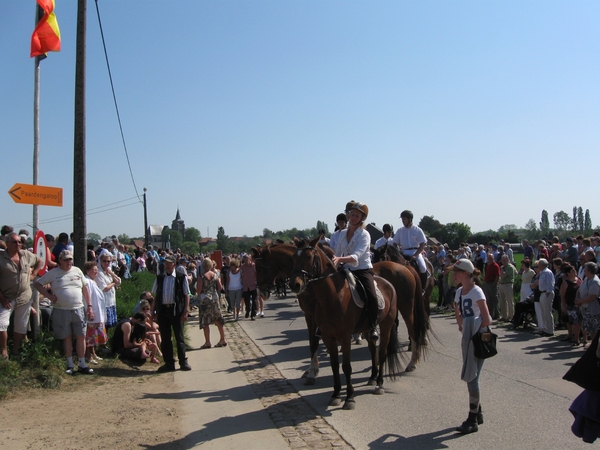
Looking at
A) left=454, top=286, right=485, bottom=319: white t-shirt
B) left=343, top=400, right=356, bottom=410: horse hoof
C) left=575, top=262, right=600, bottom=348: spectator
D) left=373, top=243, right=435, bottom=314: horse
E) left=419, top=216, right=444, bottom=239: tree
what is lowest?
left=343, top=400, right=356, bottom=410: horse hoof

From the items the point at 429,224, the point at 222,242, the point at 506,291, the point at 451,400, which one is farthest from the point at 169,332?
the point at 222,242

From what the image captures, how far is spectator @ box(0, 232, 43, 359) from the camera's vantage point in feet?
27.8

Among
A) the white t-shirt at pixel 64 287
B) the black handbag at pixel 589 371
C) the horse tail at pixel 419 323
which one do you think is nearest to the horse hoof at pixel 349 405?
the horse tail at pixel 419 323

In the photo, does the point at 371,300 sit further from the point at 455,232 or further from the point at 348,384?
the point at 455,232

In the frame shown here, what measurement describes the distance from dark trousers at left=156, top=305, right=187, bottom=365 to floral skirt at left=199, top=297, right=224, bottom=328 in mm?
2181

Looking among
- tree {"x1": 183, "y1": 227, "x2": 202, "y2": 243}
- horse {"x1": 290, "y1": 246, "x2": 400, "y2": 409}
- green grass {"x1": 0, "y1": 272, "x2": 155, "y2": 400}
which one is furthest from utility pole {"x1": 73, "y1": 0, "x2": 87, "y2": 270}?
tree {"x1": 183, "y1": 227, "x2": 202, "y2": 243}

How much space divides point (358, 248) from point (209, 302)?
626cm

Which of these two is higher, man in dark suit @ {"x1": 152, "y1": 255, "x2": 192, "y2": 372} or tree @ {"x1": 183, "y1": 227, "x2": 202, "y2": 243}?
tree @ {"x1": 183, "y1": 227, "x2": 202, "y2": 243}

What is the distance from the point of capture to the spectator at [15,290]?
848cm

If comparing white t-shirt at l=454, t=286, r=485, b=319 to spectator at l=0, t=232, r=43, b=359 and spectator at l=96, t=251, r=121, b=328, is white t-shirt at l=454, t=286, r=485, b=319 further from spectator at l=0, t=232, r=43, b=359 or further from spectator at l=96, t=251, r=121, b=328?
spectator at l=96, t=251, r=121, b=328

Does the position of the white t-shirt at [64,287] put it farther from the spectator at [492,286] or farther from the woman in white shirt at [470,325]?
the spectator at [492,286]

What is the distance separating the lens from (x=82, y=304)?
9375 millimetres

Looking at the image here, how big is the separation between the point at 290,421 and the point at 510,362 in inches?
191

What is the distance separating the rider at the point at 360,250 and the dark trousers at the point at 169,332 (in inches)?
162
